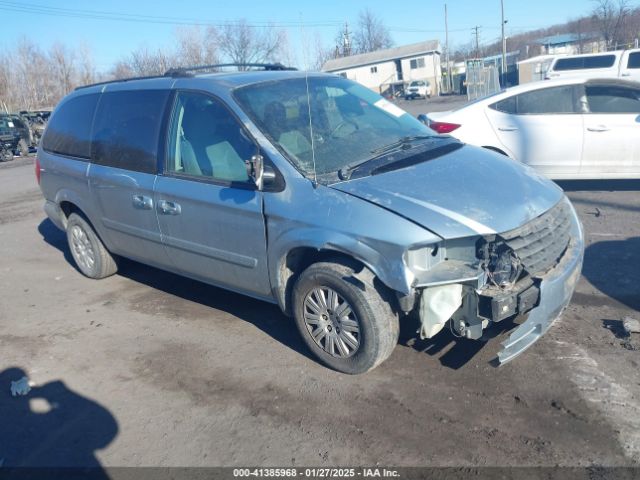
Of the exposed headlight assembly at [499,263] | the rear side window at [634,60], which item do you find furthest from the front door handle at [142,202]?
the rear side window at [634,60]

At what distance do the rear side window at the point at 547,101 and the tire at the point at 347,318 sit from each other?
4.96 metres

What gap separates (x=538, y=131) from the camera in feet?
23.4

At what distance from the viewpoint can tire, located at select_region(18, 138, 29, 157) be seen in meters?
26.7

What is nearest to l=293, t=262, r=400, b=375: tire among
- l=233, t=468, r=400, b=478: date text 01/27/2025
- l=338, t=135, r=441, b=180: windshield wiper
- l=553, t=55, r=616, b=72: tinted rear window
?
l=338, t=135, r=441, b=180: windshield wiper

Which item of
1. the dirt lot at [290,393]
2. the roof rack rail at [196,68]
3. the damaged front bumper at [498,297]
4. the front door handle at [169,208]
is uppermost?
the roof rack rail at [196,68]

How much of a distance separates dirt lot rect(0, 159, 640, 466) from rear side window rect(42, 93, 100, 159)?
163cm

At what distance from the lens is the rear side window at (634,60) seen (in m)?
17.6

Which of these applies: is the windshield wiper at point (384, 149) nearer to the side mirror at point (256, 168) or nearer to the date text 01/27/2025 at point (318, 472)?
the side mirror at point (256, 168)

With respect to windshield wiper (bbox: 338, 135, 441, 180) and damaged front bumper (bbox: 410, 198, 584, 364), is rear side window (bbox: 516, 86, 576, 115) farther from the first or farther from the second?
damaged front bumper (bbox: 410, 198, 584, 364)

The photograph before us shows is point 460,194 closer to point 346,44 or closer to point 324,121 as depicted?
point 324,121

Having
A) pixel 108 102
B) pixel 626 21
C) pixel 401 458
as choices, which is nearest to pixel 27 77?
pixel 626 21

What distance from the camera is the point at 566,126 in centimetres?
703

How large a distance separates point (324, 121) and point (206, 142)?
0.91 metres

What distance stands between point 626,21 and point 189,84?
47.5 m
